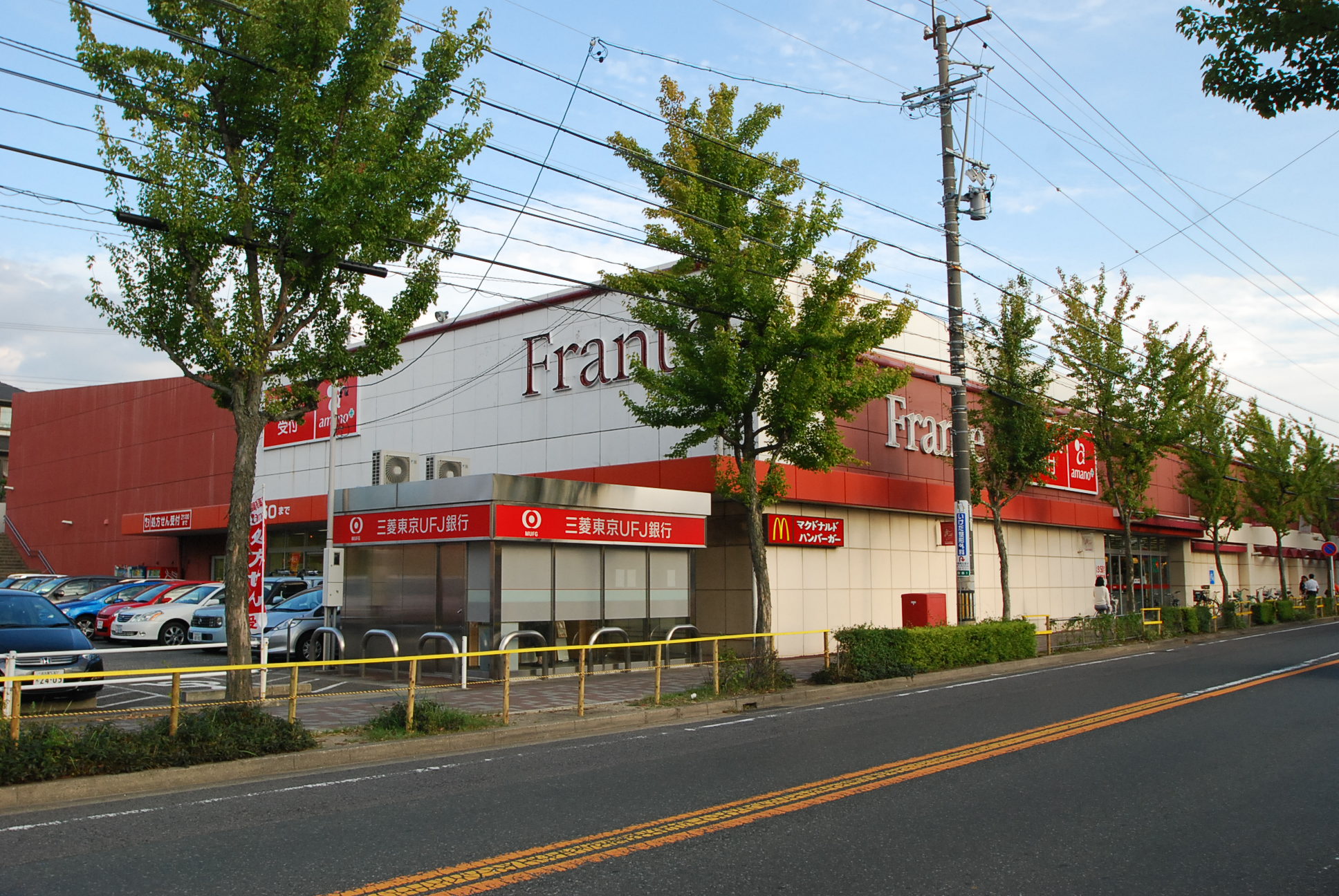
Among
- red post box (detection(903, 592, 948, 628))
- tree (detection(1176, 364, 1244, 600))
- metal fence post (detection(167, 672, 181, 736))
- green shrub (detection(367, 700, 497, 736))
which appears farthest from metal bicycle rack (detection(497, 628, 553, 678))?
tree (detection(1176, 364, 1244, 600))

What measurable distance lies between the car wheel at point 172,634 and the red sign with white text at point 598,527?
426 inches

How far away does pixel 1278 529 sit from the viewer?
148ft

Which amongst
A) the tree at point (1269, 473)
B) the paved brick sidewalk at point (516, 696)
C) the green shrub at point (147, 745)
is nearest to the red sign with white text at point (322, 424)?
the paved brick sidewalk at point (516, 696)

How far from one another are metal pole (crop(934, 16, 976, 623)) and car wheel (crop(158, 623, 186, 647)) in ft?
58.1

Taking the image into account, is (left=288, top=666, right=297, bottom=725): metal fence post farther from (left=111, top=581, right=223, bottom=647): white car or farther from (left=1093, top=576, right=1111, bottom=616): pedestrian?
(left=1093, top=576, right=1111, bottom=616): pedestrian

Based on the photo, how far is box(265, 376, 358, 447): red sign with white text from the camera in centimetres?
3167

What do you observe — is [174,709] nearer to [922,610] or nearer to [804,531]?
[922,610]

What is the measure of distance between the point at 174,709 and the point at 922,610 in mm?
15157

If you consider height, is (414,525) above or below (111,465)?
below

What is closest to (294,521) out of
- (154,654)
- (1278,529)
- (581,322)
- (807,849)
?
(154,654)

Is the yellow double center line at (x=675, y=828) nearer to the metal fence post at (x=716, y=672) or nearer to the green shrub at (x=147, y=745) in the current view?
the green shrub at (x=147, y=745)

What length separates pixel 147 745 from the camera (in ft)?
31.7

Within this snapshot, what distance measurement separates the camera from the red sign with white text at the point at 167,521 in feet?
119

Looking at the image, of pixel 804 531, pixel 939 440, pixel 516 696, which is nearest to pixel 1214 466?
pixel 939 440
